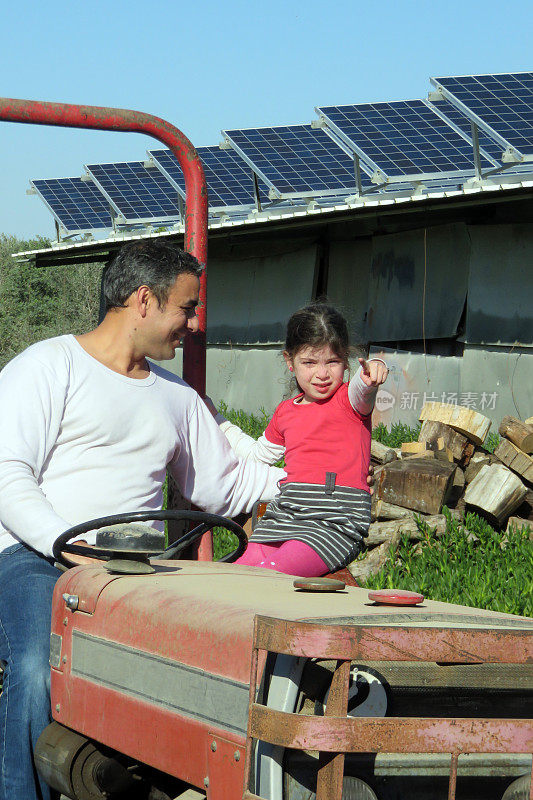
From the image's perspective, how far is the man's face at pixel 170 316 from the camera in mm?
3639

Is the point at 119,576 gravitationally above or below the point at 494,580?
above

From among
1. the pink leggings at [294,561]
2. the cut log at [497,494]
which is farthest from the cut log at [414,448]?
the pink leggings at [294,561]

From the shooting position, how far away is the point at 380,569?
6953mm

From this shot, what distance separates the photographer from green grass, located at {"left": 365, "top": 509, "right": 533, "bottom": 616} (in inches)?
231

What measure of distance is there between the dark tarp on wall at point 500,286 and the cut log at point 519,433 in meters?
3.73

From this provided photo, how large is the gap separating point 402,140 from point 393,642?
11.5 meters

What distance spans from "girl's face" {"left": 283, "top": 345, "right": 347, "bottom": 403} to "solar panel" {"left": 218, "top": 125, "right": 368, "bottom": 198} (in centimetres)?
899

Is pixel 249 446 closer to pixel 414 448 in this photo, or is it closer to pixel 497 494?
pixel 497 494

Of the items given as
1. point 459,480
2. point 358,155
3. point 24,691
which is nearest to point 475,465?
point 459,480

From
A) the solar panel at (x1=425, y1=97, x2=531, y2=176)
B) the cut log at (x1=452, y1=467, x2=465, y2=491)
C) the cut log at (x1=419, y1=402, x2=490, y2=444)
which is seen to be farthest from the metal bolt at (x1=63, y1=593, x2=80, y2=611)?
the solar panel at (x1=425, y1=97, x2=531, y2=176)

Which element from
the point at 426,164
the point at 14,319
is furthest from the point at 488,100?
the point at 14,319

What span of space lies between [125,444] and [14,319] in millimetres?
45800

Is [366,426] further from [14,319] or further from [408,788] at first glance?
[14,319]

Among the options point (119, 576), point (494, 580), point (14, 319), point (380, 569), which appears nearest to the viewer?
point (119, 576)
